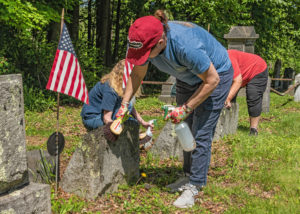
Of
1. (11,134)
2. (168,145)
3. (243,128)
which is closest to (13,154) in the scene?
(11,134)

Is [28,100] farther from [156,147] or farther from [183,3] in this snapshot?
[183,3]

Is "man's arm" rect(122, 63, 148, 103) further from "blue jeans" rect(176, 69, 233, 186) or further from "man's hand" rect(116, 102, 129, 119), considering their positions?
"blue jeans" rect(176, 69, 233, 186)

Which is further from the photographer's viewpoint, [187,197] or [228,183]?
[228,183]

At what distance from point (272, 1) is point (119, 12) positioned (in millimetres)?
8416

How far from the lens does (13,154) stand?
2234 millimetres

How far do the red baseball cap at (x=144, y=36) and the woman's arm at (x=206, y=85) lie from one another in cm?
51

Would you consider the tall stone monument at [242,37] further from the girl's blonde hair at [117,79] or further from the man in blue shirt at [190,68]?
the man in blue shirt at [190,68]

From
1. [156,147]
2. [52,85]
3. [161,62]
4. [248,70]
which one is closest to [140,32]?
[161,62]

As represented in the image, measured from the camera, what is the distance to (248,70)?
17.8 feet

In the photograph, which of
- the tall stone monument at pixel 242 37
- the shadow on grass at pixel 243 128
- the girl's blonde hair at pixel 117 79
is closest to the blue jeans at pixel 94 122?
the girl's blonde hair at pixel 117 79

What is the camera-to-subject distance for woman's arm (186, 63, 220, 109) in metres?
2.80

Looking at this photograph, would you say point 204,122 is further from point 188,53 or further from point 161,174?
point 161,174

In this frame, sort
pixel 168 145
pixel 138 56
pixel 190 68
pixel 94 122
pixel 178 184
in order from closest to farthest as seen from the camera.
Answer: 1. pixel 138 56
2. pixel 190 68
3. pixel 178 184
4. pixel 94 122
5. pixel 168 145

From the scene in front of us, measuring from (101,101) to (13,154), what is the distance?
2.21 m
